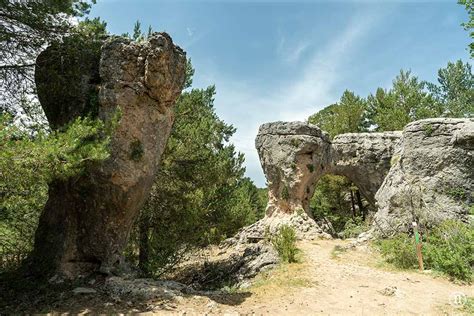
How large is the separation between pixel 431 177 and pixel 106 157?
1189cm

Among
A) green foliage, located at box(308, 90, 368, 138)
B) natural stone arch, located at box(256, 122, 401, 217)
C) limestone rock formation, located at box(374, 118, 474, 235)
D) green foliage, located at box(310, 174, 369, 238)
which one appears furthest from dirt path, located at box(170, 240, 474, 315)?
green foliage, located at box(308, 90, 368, 138)

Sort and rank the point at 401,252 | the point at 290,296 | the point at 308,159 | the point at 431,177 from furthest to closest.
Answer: the point at 308,159 < the point at 431,177 < the point at 401,252 < the point at 290,296

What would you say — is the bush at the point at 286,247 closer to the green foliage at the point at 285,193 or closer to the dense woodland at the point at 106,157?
the dense woodland at the point at 106,157

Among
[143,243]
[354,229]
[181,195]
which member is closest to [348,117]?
[354,229]

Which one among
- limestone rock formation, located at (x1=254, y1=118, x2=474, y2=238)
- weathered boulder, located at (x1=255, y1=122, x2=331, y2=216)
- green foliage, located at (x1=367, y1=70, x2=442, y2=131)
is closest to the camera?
limestone rock formation, located at (x1=254, y1=118, x2=474, y2=238)

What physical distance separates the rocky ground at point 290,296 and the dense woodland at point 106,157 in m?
2.56

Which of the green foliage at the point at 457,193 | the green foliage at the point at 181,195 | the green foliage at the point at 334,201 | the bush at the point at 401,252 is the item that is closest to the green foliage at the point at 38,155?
the green foliage at the point at 181,195

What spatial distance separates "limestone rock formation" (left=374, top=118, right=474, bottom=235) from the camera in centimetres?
1246

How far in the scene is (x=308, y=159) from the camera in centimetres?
1873

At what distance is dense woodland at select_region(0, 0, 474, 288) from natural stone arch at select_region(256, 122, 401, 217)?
1.96 meters

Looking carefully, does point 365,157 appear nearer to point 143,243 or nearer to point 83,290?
point 143,243

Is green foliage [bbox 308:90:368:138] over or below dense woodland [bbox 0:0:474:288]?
over

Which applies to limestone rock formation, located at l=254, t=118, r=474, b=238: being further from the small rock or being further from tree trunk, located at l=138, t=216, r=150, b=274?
the small rock

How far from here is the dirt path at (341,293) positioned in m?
7.32
